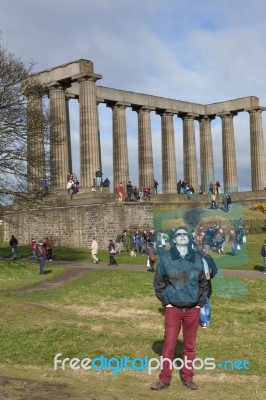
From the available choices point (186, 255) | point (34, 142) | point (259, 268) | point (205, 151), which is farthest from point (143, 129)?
point (186, 255)

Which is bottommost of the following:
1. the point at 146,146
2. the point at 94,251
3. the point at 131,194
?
the point at 94,251

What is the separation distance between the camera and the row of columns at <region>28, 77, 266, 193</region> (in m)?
45.2

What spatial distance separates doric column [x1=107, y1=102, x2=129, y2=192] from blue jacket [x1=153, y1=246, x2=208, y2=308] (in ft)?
148

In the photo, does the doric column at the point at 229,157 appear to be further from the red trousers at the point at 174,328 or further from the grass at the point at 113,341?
the red trousers at the point at 174,328

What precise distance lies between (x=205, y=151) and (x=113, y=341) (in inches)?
2179

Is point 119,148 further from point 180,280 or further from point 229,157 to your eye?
point 180,280

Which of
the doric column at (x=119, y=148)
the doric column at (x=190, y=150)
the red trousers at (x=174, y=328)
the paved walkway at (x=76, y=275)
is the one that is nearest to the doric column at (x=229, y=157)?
the doric column at (x=190, y=150)

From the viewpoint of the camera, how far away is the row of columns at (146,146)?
1780 inches

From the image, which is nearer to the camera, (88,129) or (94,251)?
(94,251)

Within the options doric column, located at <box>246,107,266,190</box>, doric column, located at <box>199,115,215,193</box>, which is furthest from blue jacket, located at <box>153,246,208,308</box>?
doric column, located at <box>199,115,215,193</box>

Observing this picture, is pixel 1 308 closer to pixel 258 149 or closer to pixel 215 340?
pixel 215 340

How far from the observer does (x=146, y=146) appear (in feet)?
187

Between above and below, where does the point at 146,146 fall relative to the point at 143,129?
below

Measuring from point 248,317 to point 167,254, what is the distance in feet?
28.4
